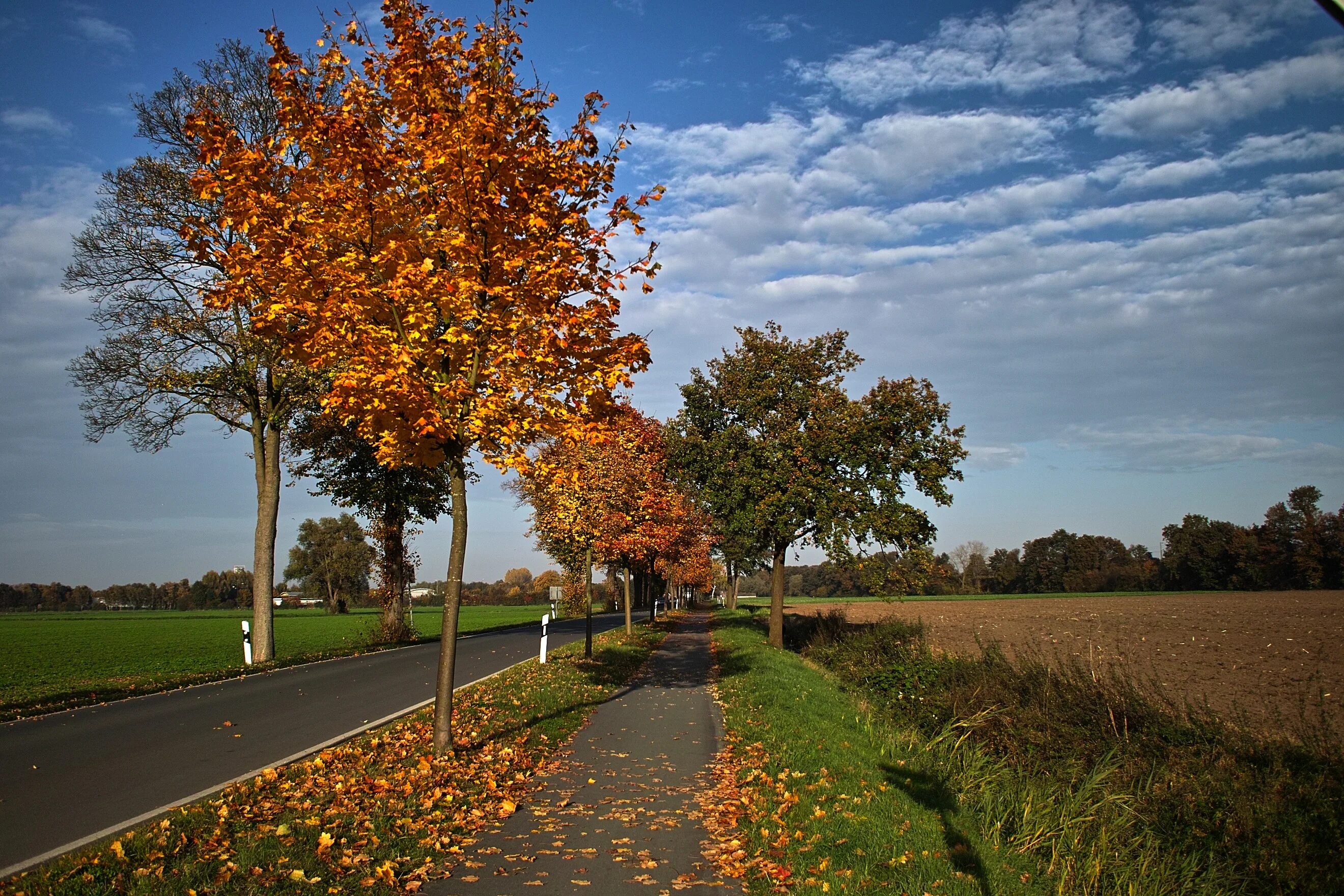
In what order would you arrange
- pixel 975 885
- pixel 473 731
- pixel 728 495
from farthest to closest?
1. pixel 728 495
2. pixel 473 731
3. pixel 975 885

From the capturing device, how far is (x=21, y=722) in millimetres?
11133

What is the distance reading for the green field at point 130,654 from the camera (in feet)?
47.9

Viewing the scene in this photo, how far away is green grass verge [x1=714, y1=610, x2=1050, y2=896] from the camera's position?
5.77m

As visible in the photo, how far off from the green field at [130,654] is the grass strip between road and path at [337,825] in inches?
275

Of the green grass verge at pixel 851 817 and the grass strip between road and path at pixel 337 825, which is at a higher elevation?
the grass strip between road and path at pixel 337 825

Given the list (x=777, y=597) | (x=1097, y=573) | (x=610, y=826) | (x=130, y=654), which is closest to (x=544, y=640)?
(x=777, y=597)

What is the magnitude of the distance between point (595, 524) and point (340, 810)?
1400 cm

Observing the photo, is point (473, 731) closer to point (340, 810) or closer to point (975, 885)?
point (340, 810)

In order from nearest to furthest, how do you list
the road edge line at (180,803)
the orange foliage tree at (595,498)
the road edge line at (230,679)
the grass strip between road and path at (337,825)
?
the grass strip between road and path at (337,825), the road edge line at (180,803), the road edge line at (230,679), the orange foliage tree at (595,498)

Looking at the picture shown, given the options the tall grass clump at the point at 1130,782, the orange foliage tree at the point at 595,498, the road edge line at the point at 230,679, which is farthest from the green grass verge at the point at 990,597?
the tall grass clump at the point at 1130,782

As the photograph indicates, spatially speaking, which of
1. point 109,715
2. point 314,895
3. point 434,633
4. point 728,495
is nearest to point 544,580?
point 434,633

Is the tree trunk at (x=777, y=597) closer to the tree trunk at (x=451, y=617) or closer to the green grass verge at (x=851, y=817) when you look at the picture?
the green grass verge at (x=851, y=817)

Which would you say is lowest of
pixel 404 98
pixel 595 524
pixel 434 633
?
pixel 434 633

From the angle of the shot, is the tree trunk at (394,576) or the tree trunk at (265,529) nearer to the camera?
the tree trunk at (265,529)
